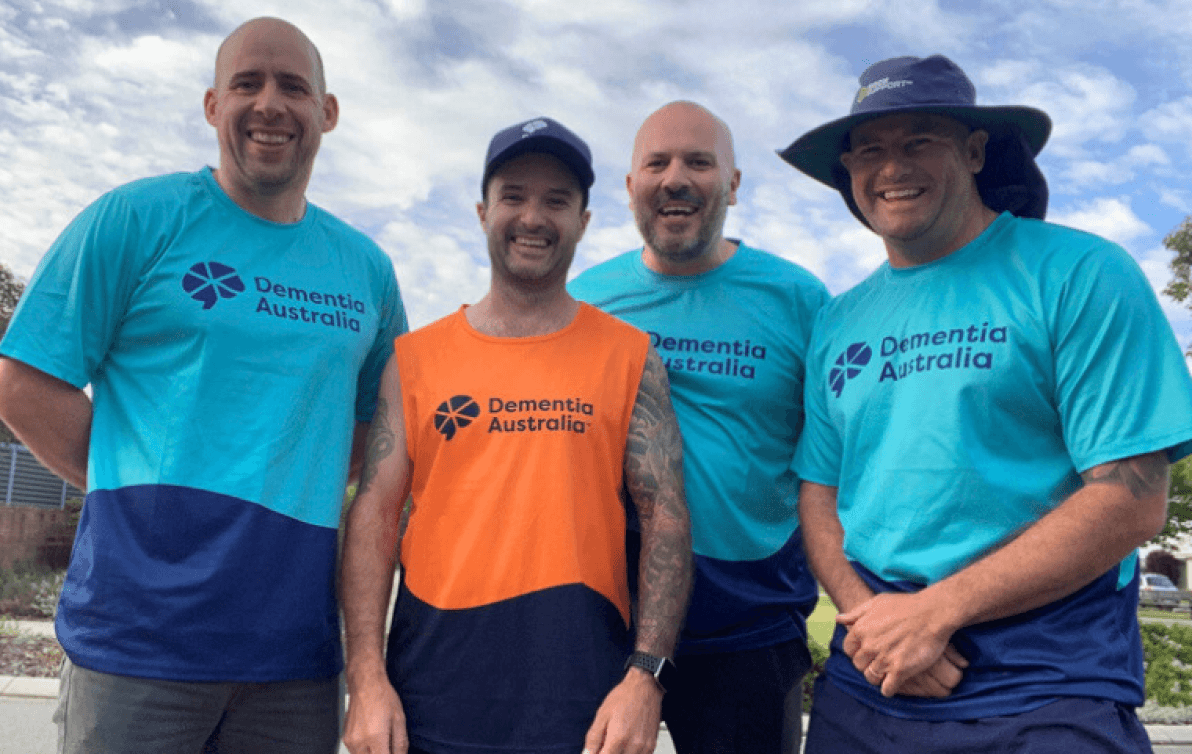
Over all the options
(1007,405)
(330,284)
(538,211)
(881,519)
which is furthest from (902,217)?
(330,284)

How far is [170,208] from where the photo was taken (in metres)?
3.10

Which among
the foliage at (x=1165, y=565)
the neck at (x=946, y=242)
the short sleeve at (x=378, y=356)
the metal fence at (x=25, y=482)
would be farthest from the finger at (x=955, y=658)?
the foliage at (x=1165, y=565)

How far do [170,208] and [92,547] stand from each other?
1.16m

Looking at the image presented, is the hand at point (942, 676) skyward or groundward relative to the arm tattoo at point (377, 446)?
groundward

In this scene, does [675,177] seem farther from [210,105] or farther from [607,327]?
[210,105]

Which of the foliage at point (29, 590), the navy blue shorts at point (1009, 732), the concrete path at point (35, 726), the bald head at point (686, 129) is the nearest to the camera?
the navy blue shorts at point (1009, 732)

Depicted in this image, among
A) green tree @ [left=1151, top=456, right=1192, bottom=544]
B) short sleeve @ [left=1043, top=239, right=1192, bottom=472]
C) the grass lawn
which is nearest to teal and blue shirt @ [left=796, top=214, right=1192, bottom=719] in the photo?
short sleeve @ [left=1043, top=239, right=1192, bottom=472]

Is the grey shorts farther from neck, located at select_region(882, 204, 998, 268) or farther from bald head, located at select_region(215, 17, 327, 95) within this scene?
neck, located at select_region(882, 204, 998, 268)

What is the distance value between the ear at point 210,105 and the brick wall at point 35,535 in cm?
1959

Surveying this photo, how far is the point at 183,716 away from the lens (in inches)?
113

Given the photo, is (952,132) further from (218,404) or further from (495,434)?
(218,404)

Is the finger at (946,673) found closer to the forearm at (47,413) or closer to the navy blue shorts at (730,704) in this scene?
the navy blue shorts at (730,704)

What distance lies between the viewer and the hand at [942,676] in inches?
99.5

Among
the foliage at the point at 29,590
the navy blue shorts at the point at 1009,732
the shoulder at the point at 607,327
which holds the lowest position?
the foliage at the point at 29,590
